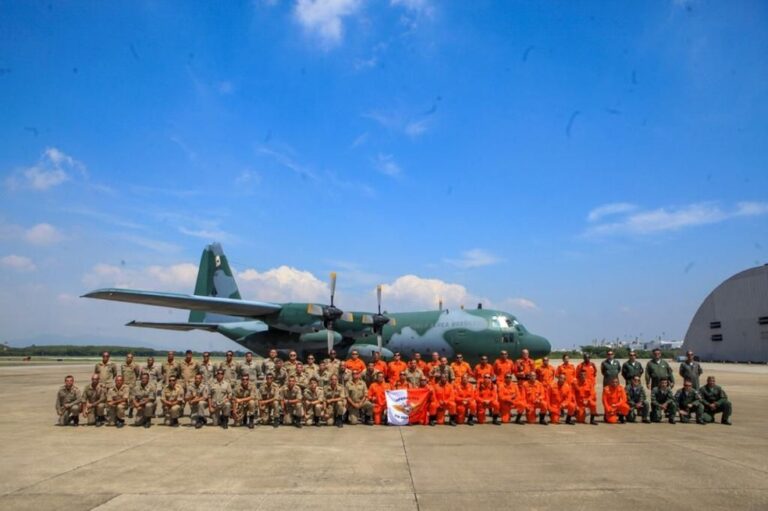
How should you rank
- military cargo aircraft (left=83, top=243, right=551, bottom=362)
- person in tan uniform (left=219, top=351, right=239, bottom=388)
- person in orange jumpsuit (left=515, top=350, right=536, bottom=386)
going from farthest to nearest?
military cargo aircraft (left=83, top=243, right=551, bottom=362)
person in orange jumpsuit (left=515, top=350, right=536, bottom=386)
person in tan uniform (left=219, top=351, right=239, bottom=388)

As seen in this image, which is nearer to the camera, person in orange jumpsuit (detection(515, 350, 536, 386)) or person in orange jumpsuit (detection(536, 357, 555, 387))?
person in orange jumpsuit (detection(536, 357, 555, 387))

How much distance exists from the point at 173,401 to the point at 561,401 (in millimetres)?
8765

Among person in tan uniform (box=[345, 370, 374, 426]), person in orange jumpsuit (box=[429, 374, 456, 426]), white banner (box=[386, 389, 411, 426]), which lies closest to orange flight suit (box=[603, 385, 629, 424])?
person in orange jumpsuit (box=[429, 374, 456, 426])

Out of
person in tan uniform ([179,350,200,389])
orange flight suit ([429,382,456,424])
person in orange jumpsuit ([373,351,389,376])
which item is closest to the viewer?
orange flight suit ([429,382,456,424])

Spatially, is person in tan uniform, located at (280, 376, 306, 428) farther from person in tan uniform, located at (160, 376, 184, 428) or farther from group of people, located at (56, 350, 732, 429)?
person in tan uniform, located at (160, 376, 184, 428)

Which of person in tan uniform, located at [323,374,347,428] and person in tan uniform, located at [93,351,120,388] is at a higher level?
person in tan uniform, located at [93,351,120,388]

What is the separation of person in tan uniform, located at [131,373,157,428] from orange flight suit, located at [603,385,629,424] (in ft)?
33.4

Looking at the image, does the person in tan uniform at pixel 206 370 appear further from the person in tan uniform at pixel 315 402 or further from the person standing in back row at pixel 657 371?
the person standing in back row at pixel 657 371

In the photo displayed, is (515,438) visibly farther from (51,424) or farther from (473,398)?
(51,424)

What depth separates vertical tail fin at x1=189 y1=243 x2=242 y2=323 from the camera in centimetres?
2883

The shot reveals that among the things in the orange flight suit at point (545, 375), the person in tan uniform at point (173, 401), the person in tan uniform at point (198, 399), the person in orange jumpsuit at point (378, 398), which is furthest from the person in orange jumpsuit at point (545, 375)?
the person in tan uniform at point (173, 401)

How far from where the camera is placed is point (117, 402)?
11828 mm

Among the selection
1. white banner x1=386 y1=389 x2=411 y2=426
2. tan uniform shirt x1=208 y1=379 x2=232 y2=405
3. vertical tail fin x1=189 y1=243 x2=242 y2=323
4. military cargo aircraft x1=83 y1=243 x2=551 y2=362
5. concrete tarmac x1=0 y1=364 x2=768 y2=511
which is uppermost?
vertical tail fin x1=189 y1=243 x2=242 y2=323

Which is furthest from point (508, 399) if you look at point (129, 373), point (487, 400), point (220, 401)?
point (129, 373)
